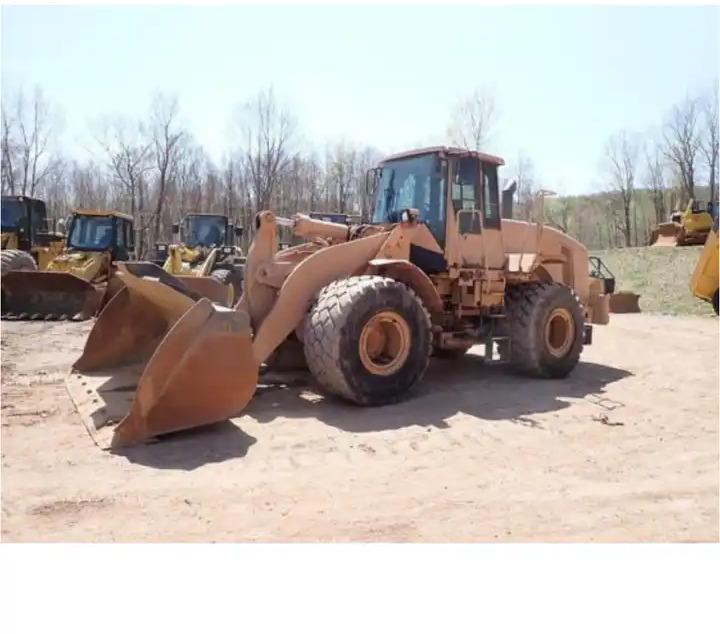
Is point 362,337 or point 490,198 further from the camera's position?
point 490,198

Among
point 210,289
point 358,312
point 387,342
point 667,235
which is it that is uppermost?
point 667,235

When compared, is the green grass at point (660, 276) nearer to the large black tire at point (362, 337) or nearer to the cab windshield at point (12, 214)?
the large black tire at point (362, 337)

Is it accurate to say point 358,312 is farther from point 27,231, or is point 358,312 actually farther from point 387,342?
point 27,231

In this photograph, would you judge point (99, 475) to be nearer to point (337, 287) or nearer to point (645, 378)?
point (337, 287)

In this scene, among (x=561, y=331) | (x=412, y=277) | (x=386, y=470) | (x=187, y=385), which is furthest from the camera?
(x=561, y=331)

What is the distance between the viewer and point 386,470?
14.4ft

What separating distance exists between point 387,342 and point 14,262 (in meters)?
11.5

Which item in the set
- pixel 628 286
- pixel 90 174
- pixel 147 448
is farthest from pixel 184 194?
pixel 147 448

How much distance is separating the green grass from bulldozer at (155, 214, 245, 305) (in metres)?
11.7

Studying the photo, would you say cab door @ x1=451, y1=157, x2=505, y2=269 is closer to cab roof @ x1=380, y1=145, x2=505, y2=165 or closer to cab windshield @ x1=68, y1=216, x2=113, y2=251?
cab roof @ x1=380, y1=145, x2=505, y2=165

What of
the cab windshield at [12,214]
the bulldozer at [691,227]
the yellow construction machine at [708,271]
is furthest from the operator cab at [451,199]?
the bulldozer at [691,227]

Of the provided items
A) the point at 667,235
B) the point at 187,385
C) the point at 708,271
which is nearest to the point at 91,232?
the point at 187,385

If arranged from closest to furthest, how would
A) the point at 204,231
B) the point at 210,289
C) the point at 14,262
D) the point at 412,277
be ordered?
1. the point at 412,277
2. the point at 210,289
3. the point at 14,262
4. the point at 204,231

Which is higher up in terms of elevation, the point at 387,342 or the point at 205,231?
the point at 205,231
